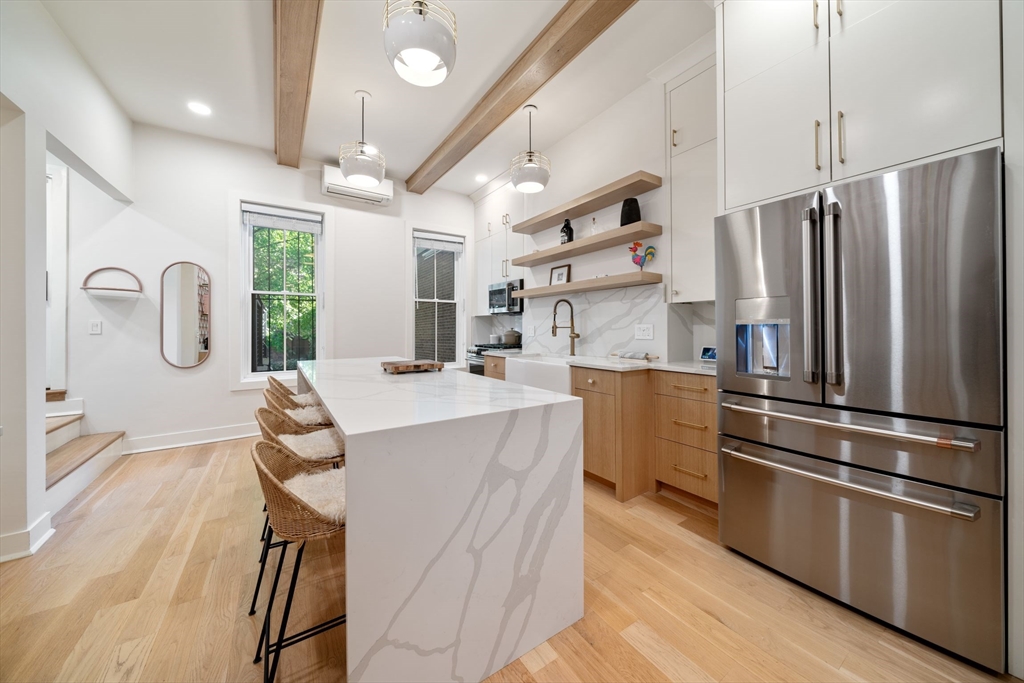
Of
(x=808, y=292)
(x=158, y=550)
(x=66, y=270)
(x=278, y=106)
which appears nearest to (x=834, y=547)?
(x=808, y=292)

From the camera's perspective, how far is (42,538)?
1.98 metres

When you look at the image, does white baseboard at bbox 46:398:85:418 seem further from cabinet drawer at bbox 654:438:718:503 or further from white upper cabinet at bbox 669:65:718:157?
white upper cabinet at bbox 669:65:718:157

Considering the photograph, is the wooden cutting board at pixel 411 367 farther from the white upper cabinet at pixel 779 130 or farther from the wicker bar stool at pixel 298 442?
the white upper cabinet at pixel 779 130

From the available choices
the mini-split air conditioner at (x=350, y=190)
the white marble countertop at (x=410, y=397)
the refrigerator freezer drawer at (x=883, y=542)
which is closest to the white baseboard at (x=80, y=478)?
the white marble countertop at (x=410, y=397)

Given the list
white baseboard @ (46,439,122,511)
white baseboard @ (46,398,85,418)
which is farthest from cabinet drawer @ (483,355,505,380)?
white baseboard @ (46,398,85,418)

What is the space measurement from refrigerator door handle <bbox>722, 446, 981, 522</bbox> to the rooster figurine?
5.04ft

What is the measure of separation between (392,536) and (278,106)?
3.32 meters

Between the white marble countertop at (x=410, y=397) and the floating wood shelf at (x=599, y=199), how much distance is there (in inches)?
73.2

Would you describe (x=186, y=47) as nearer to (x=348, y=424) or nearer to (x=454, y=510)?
(x=348, y=424)

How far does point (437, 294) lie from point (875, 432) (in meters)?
4.50

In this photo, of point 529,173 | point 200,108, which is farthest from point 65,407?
point 529,173

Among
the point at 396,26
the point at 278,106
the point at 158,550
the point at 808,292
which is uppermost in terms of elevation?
the point at 278,106

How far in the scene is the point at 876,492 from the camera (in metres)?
1.38

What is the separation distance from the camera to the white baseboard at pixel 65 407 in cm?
309
